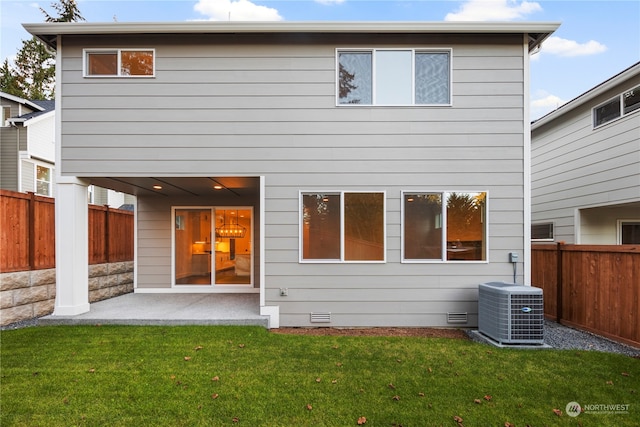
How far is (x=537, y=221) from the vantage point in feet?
30.7

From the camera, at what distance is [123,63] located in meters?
5.33

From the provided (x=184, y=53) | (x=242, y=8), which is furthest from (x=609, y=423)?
(x=242, y=8)

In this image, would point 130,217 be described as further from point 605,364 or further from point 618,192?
point 618,192

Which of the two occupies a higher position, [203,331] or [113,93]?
[113,93]

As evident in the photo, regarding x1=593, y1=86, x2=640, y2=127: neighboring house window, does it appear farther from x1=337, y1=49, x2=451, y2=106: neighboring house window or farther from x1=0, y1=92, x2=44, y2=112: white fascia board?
x1=0, y1=92, x2=44, y2=112: white fascia board

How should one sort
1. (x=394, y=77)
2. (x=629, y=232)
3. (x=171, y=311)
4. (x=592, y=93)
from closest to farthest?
(x=394, y=77) < (x=171, y=311) < (x=592, y=93) < (x=629, y=232)

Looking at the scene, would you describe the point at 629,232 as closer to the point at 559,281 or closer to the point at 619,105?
the point at 619,105

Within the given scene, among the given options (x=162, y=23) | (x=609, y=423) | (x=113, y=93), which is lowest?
(x=609, y=423)

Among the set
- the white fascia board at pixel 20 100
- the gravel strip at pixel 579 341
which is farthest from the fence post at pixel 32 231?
the white fascia board at pixel 20 100

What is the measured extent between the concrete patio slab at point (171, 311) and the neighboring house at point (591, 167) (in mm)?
8037

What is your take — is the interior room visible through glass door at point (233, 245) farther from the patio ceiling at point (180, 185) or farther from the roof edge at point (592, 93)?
the roof edge at point (592, 93)

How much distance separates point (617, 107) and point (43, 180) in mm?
17872

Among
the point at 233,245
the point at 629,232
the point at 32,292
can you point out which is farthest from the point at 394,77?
the point at 629,232

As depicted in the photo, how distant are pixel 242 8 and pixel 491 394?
922 cm
